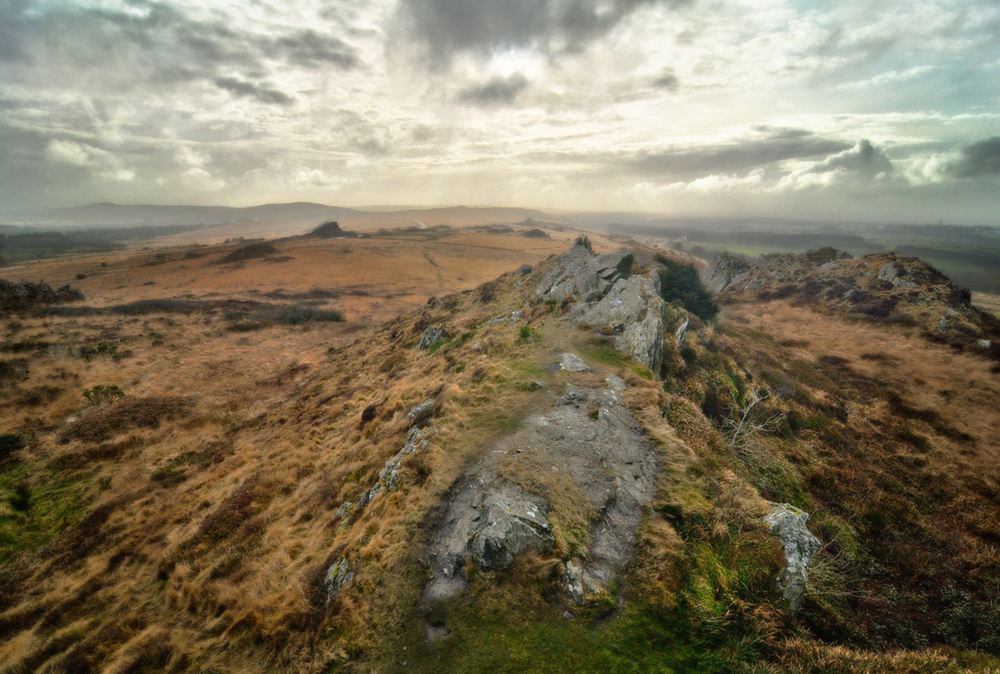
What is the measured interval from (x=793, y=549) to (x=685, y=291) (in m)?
25.7

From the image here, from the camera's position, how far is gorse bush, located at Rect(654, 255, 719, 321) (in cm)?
2933

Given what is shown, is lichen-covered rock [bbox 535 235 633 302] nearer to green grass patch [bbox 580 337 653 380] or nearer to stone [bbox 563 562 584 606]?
green grass patch [bbox 580 337 653 380]

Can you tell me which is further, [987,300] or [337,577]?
[987,300]

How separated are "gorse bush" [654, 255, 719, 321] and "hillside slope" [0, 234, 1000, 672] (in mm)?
6062

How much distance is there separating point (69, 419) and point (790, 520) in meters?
32.2

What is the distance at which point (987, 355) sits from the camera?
22.8 m

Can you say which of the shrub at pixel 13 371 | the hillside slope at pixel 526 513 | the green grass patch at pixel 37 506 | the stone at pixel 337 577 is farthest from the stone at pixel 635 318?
the shrub at pixel 13 371

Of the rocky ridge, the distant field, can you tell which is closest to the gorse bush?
the rocky ridge

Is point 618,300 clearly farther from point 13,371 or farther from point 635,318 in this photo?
point 13,371

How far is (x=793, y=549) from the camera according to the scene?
23.9 ft

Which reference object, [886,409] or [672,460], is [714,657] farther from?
[886,409]

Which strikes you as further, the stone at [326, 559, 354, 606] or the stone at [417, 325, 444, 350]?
the stone at [417, 325, 444, 350]

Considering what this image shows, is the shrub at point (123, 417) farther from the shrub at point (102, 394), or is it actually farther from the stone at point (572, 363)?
the stone at point (572, 363)

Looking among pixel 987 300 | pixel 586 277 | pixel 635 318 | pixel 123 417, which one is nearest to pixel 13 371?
pixel 123 417
